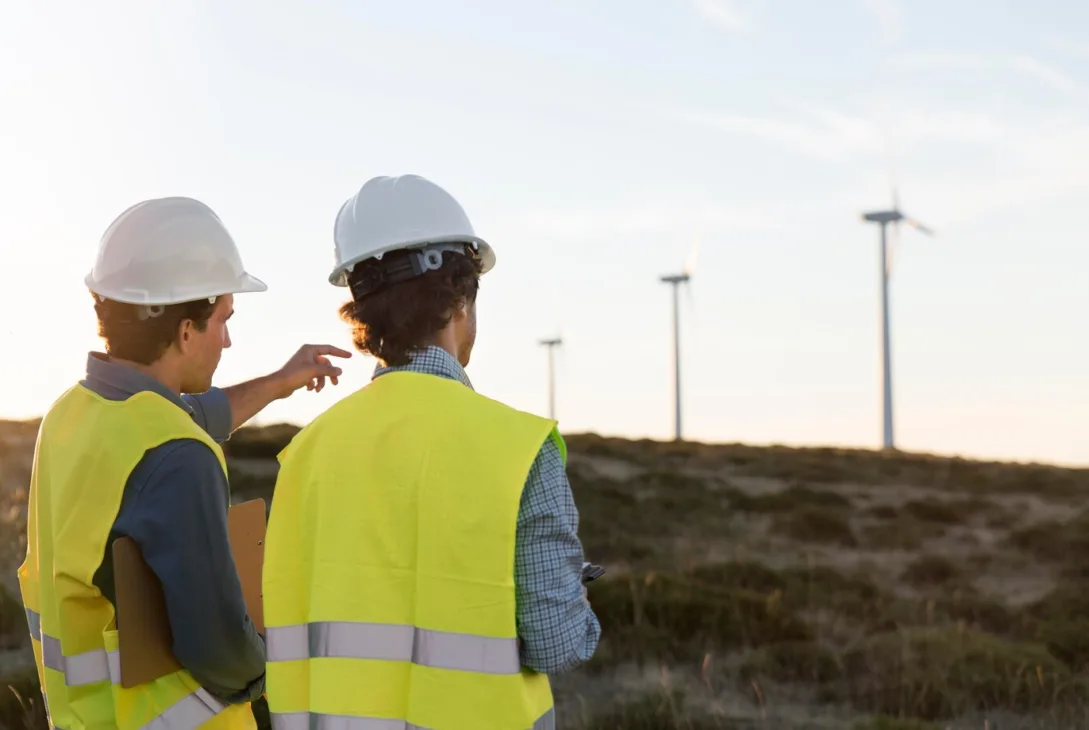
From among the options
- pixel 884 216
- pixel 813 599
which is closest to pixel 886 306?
pixel 884 216

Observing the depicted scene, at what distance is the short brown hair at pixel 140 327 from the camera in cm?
262

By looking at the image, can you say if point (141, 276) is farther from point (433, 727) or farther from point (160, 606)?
point (433, 727)

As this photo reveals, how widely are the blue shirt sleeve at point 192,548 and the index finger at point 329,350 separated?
99 cm

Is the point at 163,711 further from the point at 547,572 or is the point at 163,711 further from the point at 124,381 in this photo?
the point at 547,572

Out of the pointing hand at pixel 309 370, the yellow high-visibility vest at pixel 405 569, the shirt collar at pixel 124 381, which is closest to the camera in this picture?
the yellow high-visibility vest at pixel 405 569

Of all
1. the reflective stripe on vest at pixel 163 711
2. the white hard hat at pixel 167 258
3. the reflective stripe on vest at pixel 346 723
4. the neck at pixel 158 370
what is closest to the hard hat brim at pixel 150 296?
the white hard hat at pixel 167 258

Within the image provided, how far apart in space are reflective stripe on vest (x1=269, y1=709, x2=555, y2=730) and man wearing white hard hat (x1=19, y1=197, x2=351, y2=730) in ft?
0.63

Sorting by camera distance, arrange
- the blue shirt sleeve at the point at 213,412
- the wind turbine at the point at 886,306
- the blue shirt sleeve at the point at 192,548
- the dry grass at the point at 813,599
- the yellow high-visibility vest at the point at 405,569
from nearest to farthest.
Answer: the yellow high-visibility vest at the point at 405,569, the blue shirt sleeve at the point at 192,548, the blue shirt sleeve at the point at 213,412, the dry grass at the point at 813,599, the wind turbine at the point at 886,306

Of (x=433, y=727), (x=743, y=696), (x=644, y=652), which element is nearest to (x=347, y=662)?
(x=433, y=727)

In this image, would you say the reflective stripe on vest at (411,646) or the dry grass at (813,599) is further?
the dry grass at (813,599)

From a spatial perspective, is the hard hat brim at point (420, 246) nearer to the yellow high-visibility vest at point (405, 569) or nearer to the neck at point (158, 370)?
the yellow high-visibility vest at point (405, 569)

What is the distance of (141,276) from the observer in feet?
8.79

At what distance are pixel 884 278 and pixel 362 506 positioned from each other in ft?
114

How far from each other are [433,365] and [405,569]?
0.43m
